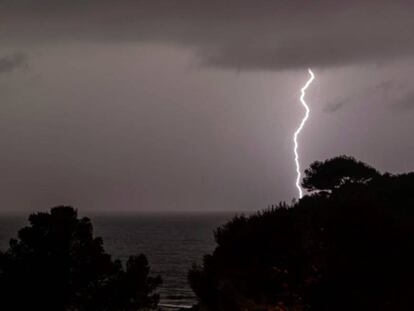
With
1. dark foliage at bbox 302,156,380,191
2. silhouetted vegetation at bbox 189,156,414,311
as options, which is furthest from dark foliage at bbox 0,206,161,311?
dark foliage at bbox 302,156,380,191

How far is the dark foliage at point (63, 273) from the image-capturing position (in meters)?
38.8

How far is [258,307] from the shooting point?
3209 centimetres

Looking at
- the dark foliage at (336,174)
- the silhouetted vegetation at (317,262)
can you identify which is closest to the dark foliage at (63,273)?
the silhouetted vegetation at (317,262)

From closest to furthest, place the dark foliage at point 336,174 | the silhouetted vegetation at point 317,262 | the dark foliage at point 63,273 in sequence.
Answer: the silhouetted vegetation at point 317,262 < the dark foliage at point 63,273 < the dark foliage at point 336,174

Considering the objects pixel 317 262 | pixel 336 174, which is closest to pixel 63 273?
pixel 317 262

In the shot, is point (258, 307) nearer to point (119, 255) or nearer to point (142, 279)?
point (142, 279)

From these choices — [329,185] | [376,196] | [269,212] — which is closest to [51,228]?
[269,212]

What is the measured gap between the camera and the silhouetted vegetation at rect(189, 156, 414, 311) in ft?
96.9

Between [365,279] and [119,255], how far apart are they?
465 feet

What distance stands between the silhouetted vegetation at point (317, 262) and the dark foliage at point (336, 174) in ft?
164

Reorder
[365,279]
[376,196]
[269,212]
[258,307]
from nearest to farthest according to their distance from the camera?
[365,279] → [258,307] → [269,212] → [376,196]

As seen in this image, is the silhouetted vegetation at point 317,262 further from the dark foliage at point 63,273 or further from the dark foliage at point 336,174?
the dark foliage at point 336,174

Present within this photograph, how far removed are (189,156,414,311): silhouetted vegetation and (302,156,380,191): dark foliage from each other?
4998cm

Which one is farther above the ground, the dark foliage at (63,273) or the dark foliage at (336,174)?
the dark foliage at (336,174)
